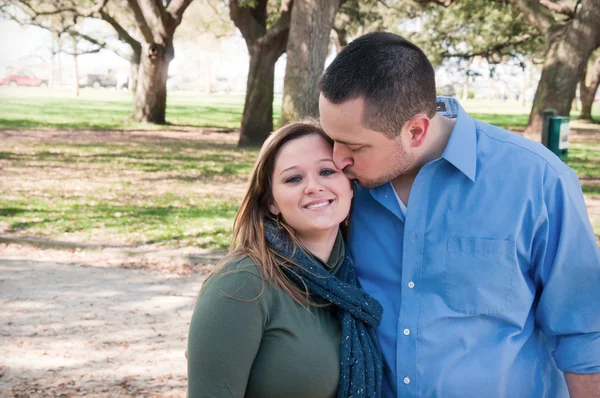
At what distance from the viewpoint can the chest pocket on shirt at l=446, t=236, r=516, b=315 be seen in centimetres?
250

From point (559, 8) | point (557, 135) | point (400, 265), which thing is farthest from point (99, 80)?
point (400, 265)

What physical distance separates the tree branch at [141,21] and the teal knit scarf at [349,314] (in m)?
20.6

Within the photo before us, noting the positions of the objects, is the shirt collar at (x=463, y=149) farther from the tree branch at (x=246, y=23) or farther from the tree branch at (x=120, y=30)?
the tree branch at (x=120, y=30)

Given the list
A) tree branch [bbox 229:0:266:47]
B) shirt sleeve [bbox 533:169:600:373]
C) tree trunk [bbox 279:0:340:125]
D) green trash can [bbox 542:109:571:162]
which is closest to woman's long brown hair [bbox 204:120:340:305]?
shirt sleeve [bbox 533:169:600:373]

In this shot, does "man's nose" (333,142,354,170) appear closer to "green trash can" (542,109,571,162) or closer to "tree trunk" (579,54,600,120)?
"green trash can" (542,109,571,162)

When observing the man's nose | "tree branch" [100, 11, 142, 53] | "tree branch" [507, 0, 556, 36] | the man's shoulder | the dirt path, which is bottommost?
the dirt path

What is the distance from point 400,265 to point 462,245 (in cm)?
23

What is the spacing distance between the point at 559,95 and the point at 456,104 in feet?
49.4

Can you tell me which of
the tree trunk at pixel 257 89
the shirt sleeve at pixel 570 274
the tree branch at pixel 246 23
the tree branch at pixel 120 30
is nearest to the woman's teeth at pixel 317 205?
the shirt sleeve at pixel 570 274

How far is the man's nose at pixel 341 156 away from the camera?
2637 mm

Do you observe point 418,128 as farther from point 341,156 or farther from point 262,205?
point 262,205

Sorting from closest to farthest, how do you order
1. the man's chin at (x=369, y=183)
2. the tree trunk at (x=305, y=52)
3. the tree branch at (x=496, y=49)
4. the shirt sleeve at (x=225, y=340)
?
the shirt sleeve at (x=225, y=340)
the man's chin at (x=369, y=183)
the tree trunk at (x=305, y=52)
the tree branch at (x=496, y=49)

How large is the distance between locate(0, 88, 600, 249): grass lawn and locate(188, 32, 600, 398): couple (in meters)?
5.80

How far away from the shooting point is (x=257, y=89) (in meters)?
19.7
